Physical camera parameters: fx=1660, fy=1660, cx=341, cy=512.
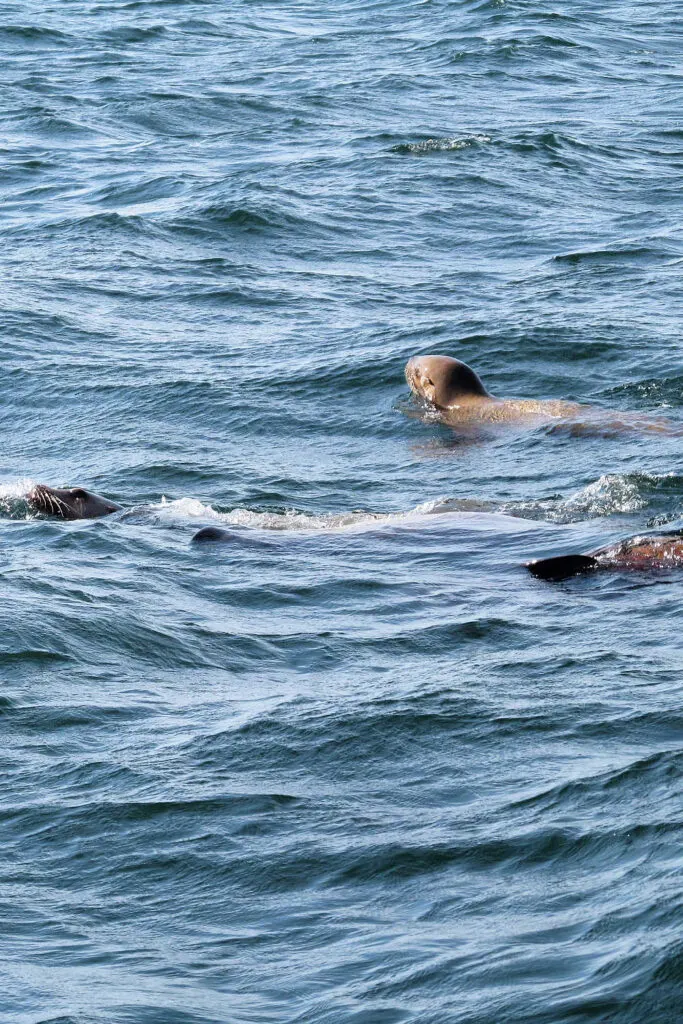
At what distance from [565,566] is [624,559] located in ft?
1.06

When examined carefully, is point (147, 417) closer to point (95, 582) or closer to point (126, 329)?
point (126, 329)

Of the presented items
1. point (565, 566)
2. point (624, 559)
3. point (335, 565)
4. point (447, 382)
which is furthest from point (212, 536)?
point (447, 382)

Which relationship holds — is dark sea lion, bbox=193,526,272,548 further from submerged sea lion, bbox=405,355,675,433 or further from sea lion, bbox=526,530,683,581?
submerged sea lion, bbox=405,355,675,433

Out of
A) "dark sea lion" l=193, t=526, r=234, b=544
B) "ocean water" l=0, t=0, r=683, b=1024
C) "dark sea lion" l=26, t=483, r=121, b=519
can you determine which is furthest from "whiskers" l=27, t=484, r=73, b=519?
"dark sea lion" l=193, t=526, r=234, b=544

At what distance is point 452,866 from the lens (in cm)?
592

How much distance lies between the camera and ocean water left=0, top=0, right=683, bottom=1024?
5562mm

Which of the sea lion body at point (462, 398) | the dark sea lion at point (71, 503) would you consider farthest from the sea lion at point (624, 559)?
the sea lion body at point (462, 398)

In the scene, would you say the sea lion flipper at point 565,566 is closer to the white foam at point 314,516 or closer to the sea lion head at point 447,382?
the white foam at point 314,516

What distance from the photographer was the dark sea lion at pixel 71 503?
37.1 feet

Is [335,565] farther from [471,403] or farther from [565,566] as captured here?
[471,403]

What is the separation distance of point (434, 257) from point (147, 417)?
4.81m

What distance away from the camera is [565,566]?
910cm

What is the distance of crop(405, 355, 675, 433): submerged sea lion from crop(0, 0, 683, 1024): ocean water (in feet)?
1.02

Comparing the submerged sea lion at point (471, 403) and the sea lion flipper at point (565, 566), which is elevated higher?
the sea lion flipper at point (565, 566)
